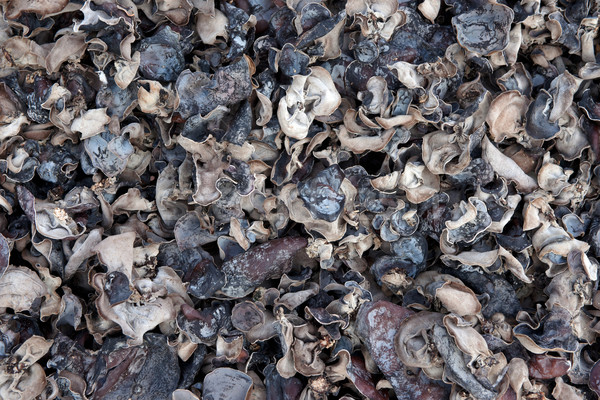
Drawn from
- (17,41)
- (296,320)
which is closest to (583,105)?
(296,320)

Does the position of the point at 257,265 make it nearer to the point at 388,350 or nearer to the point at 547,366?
the point at 388,350

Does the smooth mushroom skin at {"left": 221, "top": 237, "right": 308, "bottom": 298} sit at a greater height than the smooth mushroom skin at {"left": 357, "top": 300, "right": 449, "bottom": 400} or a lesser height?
greater

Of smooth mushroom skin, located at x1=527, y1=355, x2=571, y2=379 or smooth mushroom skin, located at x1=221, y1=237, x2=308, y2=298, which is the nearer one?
smooth mushroom skin, located at x1=527, y1=355, x2=571, y2=379

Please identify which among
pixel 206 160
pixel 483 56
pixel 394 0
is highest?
pixel 394 0

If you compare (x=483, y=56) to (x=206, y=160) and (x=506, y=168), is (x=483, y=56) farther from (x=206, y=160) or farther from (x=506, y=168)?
(x=206, y=160)

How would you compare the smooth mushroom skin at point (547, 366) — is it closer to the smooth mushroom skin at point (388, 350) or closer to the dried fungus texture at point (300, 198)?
the dried fungus texture at point (300, 198)

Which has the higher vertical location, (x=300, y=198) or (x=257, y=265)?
(x=300, y=198)

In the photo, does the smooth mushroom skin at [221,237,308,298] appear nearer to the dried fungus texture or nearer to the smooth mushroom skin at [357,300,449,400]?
the dried fungus texture

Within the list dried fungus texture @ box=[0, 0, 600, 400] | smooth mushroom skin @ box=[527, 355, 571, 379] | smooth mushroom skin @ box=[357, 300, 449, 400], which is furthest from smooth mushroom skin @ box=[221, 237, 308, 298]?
smooth mushroom skin @ box=[527, 355, 571, 379]

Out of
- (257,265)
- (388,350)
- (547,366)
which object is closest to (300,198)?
(257,265)
